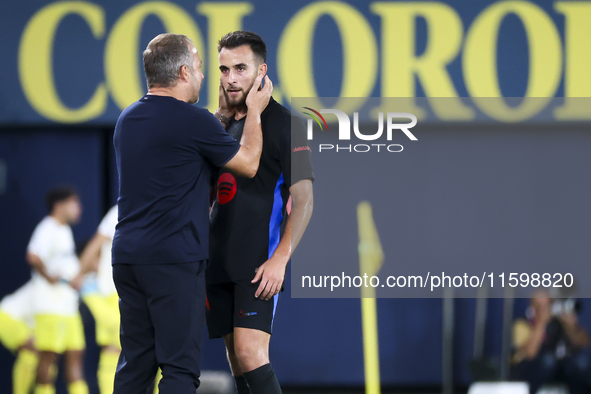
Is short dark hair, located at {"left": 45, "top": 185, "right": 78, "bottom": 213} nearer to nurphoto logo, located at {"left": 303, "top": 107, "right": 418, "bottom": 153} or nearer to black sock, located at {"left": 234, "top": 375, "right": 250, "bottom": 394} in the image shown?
nurphoto logo, located at {"left": 303, "top": 107, "right": 418, "bottom": 153}

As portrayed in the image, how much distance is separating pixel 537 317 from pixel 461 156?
121 cm

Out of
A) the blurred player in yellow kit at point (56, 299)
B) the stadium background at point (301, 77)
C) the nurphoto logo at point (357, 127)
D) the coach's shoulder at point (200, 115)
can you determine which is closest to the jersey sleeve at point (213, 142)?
the coach's shoulder at point (200, 115)

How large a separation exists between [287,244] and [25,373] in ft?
9.49

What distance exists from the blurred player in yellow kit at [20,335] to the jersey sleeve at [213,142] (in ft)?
9.28

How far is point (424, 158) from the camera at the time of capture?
4.47 metres

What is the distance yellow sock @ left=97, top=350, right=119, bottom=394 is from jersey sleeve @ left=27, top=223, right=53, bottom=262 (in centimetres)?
79

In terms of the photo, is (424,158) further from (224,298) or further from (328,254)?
(224,298)

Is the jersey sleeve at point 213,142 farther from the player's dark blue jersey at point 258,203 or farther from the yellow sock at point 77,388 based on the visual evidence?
the yellow sock at point 77,388

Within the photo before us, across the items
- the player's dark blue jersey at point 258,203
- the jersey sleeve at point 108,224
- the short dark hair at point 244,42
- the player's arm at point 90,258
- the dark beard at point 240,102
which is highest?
the short dark hair at point 244,42

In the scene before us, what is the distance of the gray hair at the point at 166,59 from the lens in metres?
2.09

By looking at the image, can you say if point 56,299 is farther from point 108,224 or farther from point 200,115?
point 200,115

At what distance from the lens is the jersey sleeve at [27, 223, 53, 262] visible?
431cm

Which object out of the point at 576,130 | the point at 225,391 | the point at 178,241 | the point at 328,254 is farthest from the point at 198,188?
the point at 576,130

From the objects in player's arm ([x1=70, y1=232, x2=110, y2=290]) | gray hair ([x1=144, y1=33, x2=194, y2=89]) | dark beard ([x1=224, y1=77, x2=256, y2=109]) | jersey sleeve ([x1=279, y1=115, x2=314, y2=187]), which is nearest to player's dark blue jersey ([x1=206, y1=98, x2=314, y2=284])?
jersey sleeve ([x1=279, y1=115, x2=314, y2=187])
